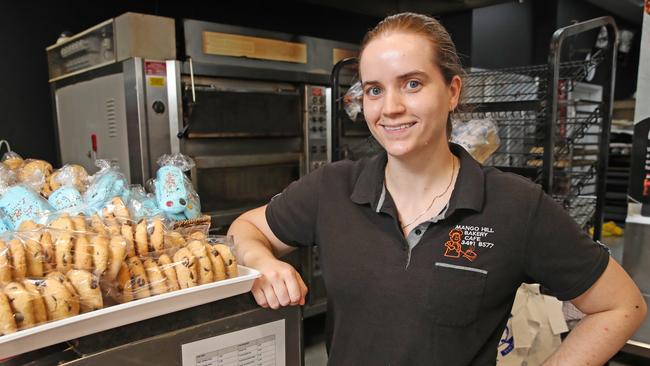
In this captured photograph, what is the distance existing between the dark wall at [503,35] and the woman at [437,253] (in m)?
3.57

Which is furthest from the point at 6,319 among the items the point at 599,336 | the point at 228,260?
the point at 599,336

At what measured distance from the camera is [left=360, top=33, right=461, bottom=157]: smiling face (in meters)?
1.03

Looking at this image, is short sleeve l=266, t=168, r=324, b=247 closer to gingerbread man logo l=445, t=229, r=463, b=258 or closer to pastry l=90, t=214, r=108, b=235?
gingerbread man logo l=445, t=229, r=463, b=258

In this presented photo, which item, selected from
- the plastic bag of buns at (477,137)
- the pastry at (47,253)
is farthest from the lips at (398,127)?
the plastic bag of buns at (477,137)

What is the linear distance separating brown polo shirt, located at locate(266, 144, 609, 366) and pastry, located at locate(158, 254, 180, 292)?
457 mm

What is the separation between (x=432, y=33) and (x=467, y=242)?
0.50 meters

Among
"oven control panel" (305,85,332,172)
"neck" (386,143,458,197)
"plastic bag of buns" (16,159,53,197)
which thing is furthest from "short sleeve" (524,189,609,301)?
"oven control panel" (305,85,332,172)

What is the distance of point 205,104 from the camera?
2.43 metres

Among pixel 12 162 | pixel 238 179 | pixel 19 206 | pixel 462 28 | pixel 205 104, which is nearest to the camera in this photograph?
pixel 19 206

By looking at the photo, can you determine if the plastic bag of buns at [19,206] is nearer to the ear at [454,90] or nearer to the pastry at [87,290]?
the pastry at [87,290]

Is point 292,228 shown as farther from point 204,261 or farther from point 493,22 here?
point 493,22

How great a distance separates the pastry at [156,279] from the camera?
2.66 feet

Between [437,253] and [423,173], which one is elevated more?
[423,173]

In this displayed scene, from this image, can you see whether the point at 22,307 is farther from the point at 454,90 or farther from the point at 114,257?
the point at 454,90
